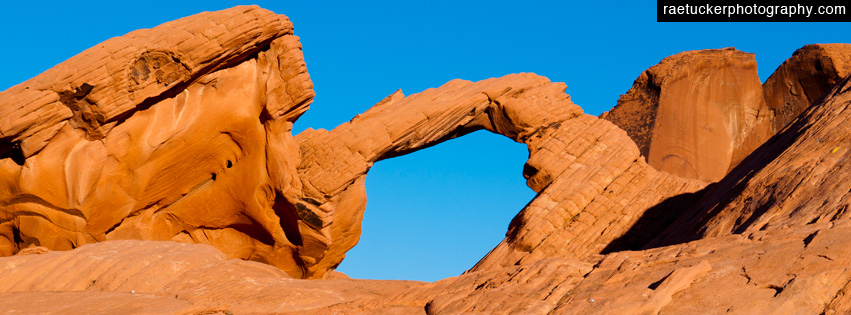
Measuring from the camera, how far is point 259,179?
81.1 ft

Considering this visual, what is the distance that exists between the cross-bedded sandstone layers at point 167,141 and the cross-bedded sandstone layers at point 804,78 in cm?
2063

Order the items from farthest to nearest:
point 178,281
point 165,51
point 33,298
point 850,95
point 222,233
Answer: point 222,233 < point 165,51 < point 850,95 < point 178,281 < point 33,298

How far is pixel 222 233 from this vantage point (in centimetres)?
2584

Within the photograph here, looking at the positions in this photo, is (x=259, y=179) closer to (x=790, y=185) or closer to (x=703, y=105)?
(x=790, y=185)

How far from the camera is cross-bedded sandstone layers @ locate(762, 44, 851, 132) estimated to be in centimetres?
3516

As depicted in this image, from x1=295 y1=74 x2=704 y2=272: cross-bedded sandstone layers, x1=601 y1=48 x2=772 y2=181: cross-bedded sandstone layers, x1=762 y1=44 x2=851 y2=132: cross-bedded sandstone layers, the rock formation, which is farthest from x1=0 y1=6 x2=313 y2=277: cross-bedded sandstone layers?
x1=762 y1=44 x2=851 y2=132: cross-bedded sandstone layers

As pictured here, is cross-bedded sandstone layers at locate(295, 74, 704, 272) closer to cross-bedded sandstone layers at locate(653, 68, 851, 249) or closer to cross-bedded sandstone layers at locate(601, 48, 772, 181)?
cross-bedded sandstone layers at locate(653, 68, 851, 249)

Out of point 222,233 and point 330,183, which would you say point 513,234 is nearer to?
point 330,183

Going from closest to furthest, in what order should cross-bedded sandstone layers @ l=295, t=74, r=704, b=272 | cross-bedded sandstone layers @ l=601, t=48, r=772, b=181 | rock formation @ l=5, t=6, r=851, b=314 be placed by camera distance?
rock formation @ l=5, t=6, r=851, b=314
cross-bedded sandstone layers @ l=295, t=74, r=704, b=272
cross-bedded sandstone layers @ l=601, t=48, r=772, b=181

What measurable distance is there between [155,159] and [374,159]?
225 inches

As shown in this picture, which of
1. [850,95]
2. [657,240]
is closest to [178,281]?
[657,240]

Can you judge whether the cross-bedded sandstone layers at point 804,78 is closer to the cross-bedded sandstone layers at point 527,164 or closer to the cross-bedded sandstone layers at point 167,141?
the cross-bedded sandstone layers at point 527,164

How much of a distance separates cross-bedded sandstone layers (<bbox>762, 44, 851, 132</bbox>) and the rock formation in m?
13.1

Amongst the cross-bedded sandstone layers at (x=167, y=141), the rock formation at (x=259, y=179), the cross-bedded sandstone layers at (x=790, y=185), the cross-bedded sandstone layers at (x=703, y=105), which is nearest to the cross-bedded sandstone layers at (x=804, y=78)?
the cross-bedded sandstone layers at (x=703, y=105)
